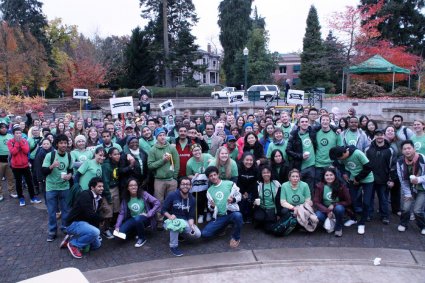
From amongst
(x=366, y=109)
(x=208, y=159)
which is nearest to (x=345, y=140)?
(x=208, y=159)

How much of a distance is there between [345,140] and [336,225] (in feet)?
6.08

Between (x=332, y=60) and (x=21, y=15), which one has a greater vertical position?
(x=21, y=15)

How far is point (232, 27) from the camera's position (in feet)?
149

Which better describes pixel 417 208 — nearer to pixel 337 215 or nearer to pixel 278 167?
pixel 337 215

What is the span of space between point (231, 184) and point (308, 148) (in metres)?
1.83

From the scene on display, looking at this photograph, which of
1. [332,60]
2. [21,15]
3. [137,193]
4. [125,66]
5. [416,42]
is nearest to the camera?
[137,193]

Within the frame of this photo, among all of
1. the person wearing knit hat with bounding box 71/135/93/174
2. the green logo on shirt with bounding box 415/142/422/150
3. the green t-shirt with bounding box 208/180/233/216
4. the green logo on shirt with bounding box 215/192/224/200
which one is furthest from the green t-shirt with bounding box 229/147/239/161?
the green logo on shirt with bounding box 415/142/422/150

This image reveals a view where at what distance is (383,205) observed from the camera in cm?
666

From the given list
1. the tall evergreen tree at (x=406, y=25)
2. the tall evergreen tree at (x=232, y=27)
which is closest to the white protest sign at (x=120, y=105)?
the tall evergreen tree at (x=406, y=25)

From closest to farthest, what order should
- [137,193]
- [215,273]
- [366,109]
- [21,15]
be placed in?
[215,273], [137,193], [366,109], [21,15]

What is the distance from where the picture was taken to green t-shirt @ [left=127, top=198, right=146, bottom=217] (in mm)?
5992

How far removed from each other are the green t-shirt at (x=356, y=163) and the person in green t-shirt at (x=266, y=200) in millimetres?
1372

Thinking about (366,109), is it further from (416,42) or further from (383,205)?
(416,42)

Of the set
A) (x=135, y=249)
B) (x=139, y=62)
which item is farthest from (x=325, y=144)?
(x=139, y=62)
